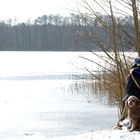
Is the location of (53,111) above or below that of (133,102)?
below

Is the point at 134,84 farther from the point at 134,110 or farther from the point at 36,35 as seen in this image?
the point at 36,35

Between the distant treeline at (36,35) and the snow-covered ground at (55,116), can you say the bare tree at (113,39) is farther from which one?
the distant treeline at (36,35)

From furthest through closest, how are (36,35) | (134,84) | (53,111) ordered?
(36,35), (53,111), (134,84)

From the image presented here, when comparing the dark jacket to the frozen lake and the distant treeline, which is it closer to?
the frozen lake

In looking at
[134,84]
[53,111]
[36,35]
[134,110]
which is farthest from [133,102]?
[36,35]

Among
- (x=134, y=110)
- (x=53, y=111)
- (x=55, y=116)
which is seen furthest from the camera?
(x=53, y=111)

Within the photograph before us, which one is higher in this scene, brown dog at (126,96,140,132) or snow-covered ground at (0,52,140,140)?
brown dog at (126,96,140,132)

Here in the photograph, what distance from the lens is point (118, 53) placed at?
29.8 ft

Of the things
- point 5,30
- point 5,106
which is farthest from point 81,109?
point 5,30

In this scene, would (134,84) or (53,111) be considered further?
(53,111)

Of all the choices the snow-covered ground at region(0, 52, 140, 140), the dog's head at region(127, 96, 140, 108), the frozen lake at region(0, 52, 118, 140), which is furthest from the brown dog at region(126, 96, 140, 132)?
the frozen lake at region(0, 52, 118, 140)

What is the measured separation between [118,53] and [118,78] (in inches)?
23.3

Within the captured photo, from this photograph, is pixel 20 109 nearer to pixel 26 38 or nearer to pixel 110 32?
pixel 110 32

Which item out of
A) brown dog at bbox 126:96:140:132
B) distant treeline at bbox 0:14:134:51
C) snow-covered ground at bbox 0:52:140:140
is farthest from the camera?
distant treeline at bbox 0:14:134:51
